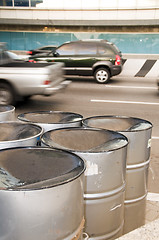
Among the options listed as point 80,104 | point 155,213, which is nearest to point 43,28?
point 80,104

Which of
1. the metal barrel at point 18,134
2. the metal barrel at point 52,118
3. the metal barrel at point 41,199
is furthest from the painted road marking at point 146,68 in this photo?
the metal barrel at point 41,199

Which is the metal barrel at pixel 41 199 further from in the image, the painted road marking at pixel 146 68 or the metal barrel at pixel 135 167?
the painted road marking at pixel 146 68

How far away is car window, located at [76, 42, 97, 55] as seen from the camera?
14.6 metres

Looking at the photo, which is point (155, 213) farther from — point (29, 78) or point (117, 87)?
point (117, 87)

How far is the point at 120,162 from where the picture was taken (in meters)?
2.27

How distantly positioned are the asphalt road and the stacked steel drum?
2.89 meters

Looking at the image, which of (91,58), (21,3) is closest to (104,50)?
(91,58)

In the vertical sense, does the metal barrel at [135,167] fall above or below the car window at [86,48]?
below

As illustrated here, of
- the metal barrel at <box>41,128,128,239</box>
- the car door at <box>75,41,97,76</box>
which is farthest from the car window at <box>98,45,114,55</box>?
the metal barrel at <box>41,128,128,239</box>

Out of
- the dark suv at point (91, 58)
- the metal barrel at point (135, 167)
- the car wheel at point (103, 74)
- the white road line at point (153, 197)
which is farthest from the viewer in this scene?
the car wheel at point (103, 74)

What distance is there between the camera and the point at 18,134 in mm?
2600

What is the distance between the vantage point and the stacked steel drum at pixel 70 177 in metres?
1.63

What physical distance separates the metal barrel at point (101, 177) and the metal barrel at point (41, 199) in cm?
27

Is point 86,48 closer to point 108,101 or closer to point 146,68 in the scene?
point 146,68
